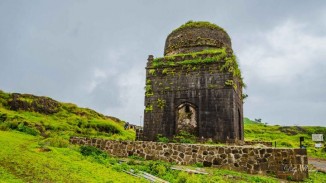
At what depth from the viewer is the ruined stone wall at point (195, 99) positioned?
17203mm

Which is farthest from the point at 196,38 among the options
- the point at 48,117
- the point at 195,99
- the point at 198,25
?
the point at 48,117

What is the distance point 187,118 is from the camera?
18.4 m

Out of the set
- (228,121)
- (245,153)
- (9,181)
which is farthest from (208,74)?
(9,181)

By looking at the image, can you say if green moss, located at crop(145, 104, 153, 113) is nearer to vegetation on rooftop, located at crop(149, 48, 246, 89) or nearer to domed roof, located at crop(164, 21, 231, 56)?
vegetation on rooftop, located at crop(149, 48, 246, 89)

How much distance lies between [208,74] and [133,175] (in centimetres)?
998

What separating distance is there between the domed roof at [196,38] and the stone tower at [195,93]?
3.1 inches

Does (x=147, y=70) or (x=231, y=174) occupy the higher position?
(x=147, y=70)

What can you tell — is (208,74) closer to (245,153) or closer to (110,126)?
(245,153)

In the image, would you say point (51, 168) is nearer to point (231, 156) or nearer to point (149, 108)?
point (231, 156)

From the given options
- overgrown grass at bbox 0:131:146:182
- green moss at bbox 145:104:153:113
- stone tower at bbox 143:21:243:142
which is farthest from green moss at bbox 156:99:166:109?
overgrown grass at bbox 0:131:146:182

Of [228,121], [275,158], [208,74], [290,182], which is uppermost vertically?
[208,74]

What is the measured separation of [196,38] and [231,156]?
1070cm

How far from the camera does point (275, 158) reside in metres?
12.0

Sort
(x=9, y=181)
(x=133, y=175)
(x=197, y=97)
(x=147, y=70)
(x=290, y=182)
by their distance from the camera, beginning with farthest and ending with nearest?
(x=147, y=70)
(x=197, y=97)
(x=290, y=182)
(x=133, y=175)
(x=9, y=181)
